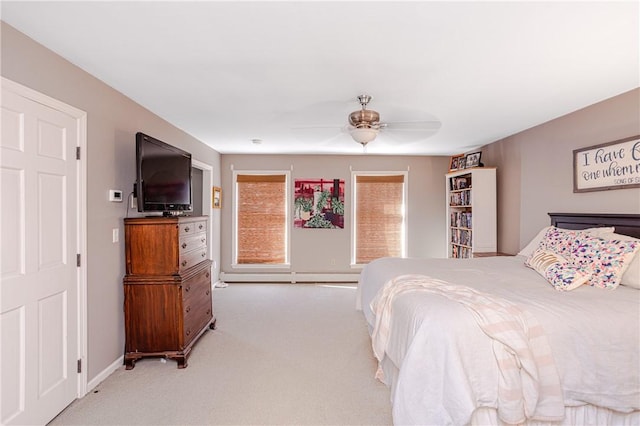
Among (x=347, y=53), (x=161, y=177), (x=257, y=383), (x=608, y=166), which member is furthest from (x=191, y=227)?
(x=608, y=166)

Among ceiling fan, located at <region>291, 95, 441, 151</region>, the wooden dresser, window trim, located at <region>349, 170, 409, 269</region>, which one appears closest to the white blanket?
ceiling fan, located at <region>291, 95, 441, 151</region>

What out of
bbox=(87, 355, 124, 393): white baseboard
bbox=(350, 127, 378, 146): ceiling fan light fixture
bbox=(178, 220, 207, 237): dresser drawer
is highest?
bbox=(350, 127, 378, 146): ceiling fan light fixture

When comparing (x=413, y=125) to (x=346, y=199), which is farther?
(x=346, y=199)

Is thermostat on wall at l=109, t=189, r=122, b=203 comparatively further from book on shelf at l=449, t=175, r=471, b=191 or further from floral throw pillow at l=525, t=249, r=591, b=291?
book on shelf at l=449, t=175, r=471, b=191

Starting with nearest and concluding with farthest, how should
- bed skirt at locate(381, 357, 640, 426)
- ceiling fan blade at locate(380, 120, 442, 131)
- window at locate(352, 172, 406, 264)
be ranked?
bed skirt at locate(381, 357, 640, 426), ceiling fan blade at locate(380, 120, 442, 131), window at locate(352, 172, 406, 264)

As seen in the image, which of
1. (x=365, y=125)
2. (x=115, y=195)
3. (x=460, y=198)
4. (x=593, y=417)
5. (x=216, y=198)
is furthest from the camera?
(x=216, y=198)

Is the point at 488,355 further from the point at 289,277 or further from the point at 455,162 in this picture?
the point at 289,277

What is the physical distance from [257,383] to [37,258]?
5.82ft

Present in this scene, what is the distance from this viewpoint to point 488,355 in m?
1.62

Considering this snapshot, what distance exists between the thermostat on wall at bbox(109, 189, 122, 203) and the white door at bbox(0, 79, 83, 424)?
38 centimetres

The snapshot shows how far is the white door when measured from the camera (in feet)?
5.84

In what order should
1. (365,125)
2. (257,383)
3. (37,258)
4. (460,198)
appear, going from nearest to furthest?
(37,258), (257,383), (365,125), (460,198)

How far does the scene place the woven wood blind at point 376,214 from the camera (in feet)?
19.9

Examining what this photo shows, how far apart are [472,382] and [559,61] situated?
2.24m
